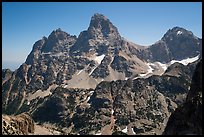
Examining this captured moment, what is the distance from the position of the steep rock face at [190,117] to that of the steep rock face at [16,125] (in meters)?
51.2

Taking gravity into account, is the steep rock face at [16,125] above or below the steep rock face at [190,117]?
below

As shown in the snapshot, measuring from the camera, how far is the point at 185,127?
7819cm

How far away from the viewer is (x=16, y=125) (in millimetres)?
110438

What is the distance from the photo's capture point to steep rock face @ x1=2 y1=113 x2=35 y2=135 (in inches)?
4097

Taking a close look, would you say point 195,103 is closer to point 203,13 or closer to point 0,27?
point 203,13

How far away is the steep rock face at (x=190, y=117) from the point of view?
74.2 metres

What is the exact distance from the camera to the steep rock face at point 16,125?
104m

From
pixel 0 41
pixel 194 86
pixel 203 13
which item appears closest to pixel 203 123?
pixel 194 86

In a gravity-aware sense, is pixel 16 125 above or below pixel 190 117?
below

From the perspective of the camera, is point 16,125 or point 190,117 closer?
point 190,117

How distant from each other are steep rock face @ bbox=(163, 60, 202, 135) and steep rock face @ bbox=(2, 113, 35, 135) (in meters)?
51.2

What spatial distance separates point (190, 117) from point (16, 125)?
61.4 metres

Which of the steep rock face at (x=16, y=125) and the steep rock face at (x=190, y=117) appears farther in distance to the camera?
the steep rock face at (x=16, y=125)

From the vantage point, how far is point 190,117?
78938 millimetres
